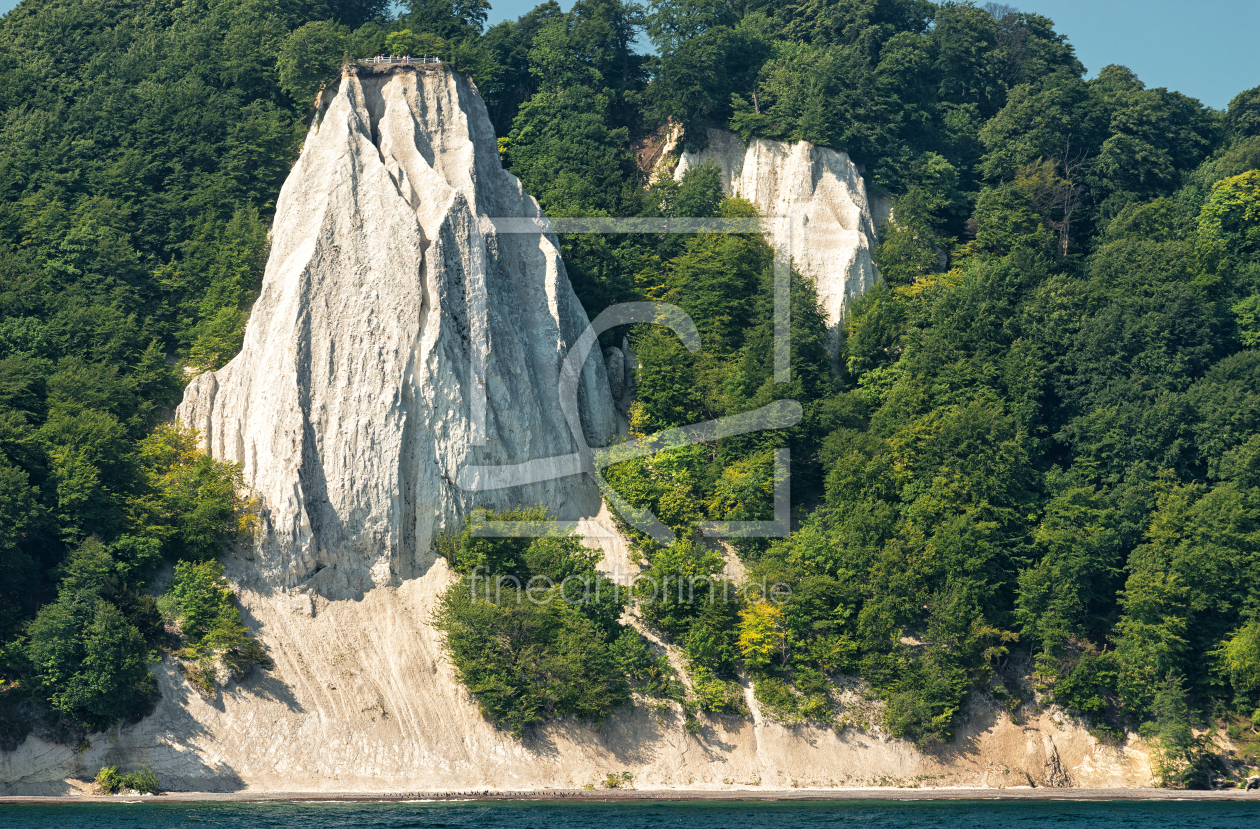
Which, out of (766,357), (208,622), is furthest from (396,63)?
(208,622)

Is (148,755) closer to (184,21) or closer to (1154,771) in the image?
(1154,771)

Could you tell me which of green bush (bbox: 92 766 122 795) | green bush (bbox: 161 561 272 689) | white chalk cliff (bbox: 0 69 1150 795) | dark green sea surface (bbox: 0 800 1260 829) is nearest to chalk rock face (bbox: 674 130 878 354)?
white chalk cliff (bbox: 0 69 1150 795)

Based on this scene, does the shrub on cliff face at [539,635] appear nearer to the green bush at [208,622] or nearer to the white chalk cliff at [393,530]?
the white chalk cliff at [393,530]

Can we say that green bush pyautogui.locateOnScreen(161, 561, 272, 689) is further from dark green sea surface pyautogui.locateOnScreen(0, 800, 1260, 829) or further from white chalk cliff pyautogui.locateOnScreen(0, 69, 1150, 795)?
dark green sea surface pyautogui.locateOnScreen(0, 800, 1260, 829)

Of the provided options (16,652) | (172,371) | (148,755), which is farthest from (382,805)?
(172,371)

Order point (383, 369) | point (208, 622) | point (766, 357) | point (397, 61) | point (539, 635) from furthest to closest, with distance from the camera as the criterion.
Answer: point (397, 61), point (766, 357), point (383, 369), point (539, 635), point (208, 622)

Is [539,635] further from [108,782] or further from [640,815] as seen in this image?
[108,782]
